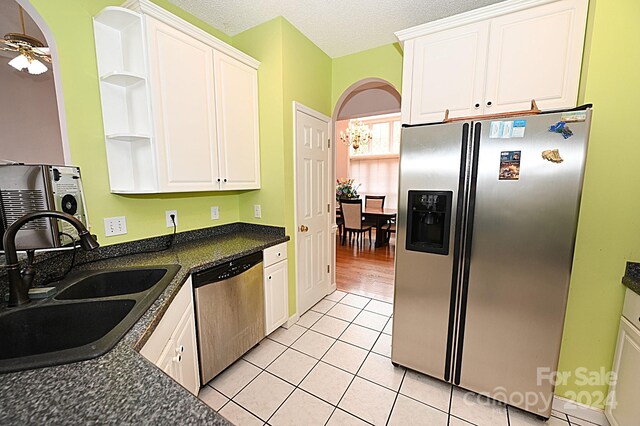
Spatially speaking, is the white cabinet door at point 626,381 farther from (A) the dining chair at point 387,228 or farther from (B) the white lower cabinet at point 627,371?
(A) the dining chair at point 387,228

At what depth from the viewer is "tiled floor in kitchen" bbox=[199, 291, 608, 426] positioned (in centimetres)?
155

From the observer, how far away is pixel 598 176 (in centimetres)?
144

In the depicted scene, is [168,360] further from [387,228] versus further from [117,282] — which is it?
[387,228]

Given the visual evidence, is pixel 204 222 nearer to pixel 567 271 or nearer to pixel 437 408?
pixel 437 408

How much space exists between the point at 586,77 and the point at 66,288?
2.89 meters

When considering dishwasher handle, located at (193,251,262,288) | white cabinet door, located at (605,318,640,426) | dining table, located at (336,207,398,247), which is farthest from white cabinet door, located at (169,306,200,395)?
dining table, located at (336,207,398,247)

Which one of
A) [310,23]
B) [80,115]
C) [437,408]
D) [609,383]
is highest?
[310,23]

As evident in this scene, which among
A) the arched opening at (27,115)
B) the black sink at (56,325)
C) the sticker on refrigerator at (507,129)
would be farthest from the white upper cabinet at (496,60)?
the arched opening at (27,115)

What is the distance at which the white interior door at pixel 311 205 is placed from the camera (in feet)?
8.22

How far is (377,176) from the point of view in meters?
7.20

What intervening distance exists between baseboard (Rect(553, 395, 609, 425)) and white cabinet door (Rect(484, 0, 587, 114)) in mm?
1823

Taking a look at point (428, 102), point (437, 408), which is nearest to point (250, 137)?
point (428, 102)

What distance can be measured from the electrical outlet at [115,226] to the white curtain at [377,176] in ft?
20.2

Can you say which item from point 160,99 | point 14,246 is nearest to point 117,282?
point 14,246
